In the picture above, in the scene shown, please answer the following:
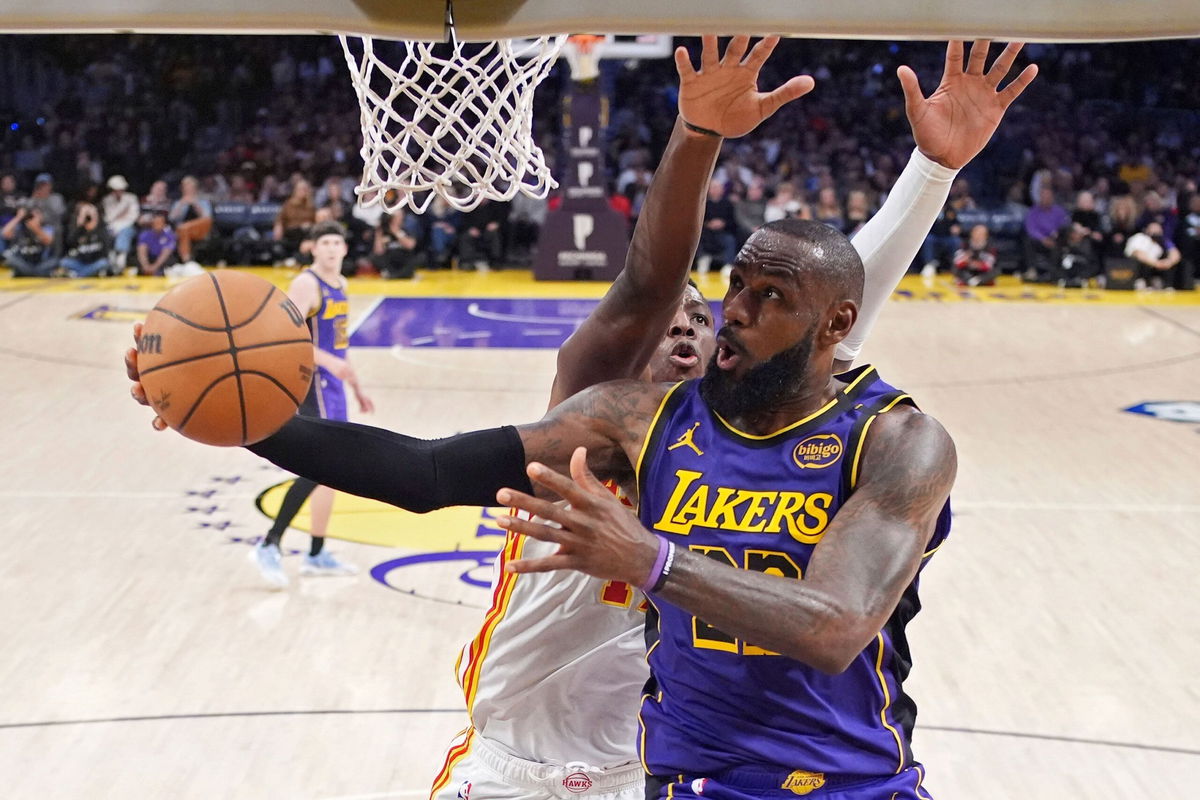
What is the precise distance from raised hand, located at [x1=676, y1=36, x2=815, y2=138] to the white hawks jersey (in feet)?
3.89

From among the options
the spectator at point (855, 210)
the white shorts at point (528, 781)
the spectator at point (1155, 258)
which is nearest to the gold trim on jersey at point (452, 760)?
the white shorts at point (528, 781)

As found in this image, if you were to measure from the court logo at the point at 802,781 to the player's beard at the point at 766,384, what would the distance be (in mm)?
697

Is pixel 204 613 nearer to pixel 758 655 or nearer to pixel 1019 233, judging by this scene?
pixel 758 655

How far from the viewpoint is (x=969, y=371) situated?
38.9ft

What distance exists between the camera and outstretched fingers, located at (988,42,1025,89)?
9.80ft

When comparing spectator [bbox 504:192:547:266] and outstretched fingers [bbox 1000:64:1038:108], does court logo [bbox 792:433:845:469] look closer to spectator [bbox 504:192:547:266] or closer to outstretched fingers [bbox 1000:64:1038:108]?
outstretched fingers [bbox 1000:64:1038:108]

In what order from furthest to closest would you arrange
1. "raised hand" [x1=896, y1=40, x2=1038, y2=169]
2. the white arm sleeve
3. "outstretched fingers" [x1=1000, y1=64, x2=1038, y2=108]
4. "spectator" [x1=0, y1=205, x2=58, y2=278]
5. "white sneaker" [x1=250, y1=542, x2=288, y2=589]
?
"spectator" [x1=0, y1=205, x2=58, y2=278]
"white sneaker" [x1=250, y1=542, x2=288, y2=589]
the white arm sleeve
"raised hand" [x1=896, y1=40, x2=1038, y2=169]
"outstretched fingers" [x1=1000, y1=64, x2=1038, y2=108]

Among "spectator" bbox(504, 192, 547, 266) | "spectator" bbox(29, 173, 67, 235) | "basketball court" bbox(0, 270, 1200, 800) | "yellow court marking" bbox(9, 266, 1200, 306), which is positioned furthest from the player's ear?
"spectator" bbox(29, 173, 67, 235)

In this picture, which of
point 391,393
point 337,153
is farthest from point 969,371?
point 337,153

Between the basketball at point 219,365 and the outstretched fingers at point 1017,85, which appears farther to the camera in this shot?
the outstretched fingers at point 1017,85

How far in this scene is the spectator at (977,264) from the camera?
17.0m

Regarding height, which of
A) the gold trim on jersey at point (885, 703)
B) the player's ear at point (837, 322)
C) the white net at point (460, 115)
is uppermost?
the white net at point (460, 115)

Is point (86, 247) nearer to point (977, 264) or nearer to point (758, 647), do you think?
point (977, 264)

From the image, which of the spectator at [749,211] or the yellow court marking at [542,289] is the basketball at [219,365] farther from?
the spectator at [749,211]
